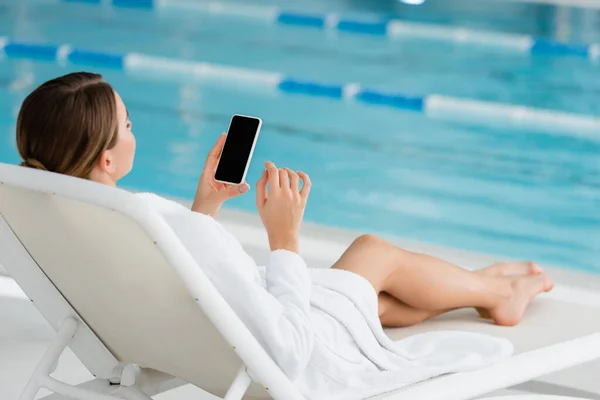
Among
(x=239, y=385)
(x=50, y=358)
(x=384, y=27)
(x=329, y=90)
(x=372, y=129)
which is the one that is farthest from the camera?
(x=384, y=27)

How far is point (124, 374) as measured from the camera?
2264 mm

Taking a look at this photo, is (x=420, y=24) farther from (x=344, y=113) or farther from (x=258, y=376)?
(x=258, y=376)

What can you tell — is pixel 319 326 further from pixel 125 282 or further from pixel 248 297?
pixel 125 282

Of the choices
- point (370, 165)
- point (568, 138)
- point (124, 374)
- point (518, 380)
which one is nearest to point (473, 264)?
point (518, 380)

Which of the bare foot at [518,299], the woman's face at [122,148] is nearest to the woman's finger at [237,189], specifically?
the woman's face at [122,148]

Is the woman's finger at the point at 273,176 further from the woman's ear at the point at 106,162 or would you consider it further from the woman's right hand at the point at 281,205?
the woman's ear at the point at 106,162

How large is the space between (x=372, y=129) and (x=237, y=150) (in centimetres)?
530

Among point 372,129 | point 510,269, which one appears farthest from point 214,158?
point 372,129

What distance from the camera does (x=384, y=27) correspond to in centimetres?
1141

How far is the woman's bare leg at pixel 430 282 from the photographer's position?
8.81 feet

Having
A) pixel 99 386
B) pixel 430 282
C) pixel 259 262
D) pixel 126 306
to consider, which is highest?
pixel 126 306

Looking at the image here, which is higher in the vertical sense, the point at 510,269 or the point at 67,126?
the point at 67,126

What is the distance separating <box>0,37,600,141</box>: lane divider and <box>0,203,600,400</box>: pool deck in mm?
4098

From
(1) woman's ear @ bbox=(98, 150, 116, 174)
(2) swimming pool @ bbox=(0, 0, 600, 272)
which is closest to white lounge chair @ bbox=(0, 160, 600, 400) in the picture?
(1) woman's ear @ bbox=(98, 150, 116, 174)
